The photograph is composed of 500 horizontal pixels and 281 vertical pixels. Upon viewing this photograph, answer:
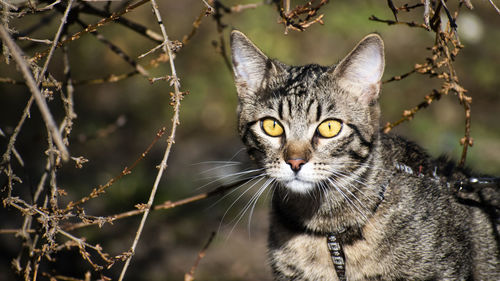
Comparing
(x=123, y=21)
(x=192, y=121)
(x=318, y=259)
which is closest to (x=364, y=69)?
(x=318, y=259)

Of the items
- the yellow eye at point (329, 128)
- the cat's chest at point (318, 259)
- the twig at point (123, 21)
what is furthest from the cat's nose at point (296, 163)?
the twig at point (123, 21)

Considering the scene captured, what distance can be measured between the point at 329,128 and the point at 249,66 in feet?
1.85

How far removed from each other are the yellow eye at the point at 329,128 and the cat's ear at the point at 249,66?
1.38ft

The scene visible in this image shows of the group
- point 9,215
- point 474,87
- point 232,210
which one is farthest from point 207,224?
point 474,87

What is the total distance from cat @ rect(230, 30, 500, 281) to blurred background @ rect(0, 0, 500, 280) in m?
1.40

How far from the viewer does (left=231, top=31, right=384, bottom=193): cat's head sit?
2.45 m

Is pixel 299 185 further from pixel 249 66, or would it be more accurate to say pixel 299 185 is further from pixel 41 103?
pixel 41 103

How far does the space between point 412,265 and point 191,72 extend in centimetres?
481

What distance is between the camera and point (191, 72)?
6.82 m

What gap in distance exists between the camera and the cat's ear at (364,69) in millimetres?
2504

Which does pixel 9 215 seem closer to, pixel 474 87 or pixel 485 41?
pixel 474 87

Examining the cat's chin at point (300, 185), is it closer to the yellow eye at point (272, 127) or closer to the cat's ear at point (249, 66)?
the yellow eye at point (272, 127)

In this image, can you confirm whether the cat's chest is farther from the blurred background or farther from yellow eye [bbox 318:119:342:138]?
the blurred background

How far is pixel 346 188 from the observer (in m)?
2.50
